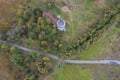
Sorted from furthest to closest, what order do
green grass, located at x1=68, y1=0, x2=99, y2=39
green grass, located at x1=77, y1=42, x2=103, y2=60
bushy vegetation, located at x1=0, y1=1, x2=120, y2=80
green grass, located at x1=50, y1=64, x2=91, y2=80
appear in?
1. green grass, located at x1=68, y1=0, x2=99, y2=39
2. bushy vegetation, located at x1=0, y1=1, x2=120, y2=80
3. green grass, located at x1=50, y1=64, x2=91, y2=80
4. green grass, located at x1=77, y1=42, x2=103, y2=60

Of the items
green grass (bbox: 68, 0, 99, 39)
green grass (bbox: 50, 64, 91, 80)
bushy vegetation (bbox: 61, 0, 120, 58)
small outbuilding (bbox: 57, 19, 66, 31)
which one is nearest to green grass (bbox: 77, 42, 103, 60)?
bushy vegetation (bbox: 61, 0, 120, 58)

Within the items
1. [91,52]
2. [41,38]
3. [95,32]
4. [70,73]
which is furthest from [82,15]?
[70,73]

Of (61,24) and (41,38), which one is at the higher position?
(61,24)

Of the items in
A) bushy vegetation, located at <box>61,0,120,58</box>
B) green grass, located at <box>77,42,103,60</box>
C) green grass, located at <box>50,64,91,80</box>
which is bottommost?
green grass, located at <box>50,64,91,80</box>

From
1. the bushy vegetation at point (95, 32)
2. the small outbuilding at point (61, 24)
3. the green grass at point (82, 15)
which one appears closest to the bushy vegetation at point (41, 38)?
the bushy vegetation at point (95, 32)

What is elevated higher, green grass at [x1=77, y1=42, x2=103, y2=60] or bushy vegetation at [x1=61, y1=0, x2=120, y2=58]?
bushy vegetation at [x1=61, y1=0, x2=120, y2=58]

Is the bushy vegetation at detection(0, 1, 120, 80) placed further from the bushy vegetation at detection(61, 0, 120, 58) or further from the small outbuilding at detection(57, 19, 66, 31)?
the small outbuilding at detection(57, 19, 66, 31)

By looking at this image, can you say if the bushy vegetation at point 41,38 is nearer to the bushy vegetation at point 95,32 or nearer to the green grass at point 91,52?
the bushy vegetation at point 95,32

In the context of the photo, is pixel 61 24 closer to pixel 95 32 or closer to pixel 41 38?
pixel 41 38
